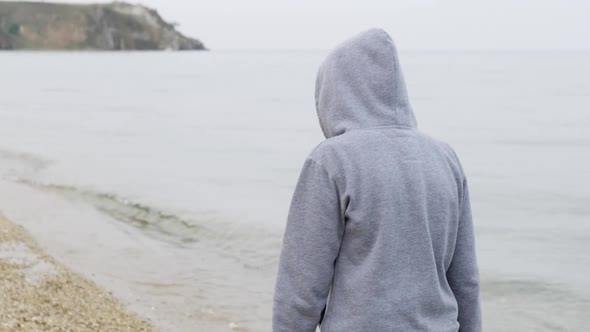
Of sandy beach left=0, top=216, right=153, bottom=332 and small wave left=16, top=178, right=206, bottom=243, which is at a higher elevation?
sandy beach left=0, top=216, right=153, bottom=332

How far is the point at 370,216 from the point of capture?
232 centimetres

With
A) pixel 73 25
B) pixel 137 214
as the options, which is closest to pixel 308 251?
pixel 137 214

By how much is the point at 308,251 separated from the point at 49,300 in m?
4.60

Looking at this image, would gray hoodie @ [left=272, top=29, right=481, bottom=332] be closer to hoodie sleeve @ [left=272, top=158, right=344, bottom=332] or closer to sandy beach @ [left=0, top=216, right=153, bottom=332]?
hoodie sleeve @ [left=272, top=158, right=344, bottom=332]

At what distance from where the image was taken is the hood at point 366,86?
246cm

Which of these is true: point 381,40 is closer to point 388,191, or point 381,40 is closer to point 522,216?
point 388,191

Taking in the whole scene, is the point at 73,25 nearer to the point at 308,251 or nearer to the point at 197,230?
the point at 197,230

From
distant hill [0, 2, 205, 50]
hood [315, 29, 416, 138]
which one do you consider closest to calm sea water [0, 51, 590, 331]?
hood [315, 29, 416, 138]

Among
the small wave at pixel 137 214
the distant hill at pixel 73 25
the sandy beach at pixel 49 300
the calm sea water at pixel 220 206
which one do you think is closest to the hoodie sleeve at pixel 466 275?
the sandy beach at pixel 49 300

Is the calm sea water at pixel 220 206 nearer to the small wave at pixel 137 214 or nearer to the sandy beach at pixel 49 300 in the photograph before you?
the small wave at pixel 137 214

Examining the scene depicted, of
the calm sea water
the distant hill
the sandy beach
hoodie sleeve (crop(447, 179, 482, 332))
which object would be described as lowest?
the distant hill

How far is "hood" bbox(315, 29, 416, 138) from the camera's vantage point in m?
2.46

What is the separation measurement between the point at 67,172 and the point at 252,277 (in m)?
10.1

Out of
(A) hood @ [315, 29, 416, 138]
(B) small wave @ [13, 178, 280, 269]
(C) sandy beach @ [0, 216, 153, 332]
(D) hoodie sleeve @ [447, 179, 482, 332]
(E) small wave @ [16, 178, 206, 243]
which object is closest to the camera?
(A) hood @ [315, 29, 416, 138]
